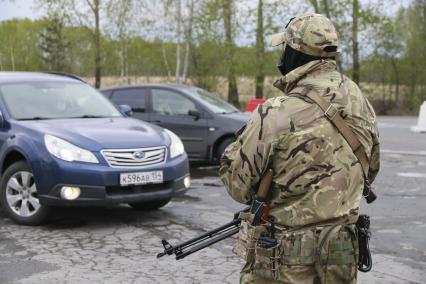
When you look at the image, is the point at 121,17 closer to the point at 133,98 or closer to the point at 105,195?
the point at 133,98

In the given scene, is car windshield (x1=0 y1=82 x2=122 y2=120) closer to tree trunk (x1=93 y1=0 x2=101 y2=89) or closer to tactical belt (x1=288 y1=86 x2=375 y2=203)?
tactical belt (x1=288 y1=86 x2=375 y2=203)

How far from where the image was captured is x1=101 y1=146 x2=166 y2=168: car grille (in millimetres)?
6070

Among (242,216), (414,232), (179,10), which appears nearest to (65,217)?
(414,232)

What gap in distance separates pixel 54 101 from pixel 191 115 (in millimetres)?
3524

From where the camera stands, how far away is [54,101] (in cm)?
721

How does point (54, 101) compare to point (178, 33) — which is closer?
point (54, 101)

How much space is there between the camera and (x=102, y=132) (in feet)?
20.9

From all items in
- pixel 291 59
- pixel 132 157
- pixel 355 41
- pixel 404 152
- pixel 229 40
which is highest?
pixel 229 40

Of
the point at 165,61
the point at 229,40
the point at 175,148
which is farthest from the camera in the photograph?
the point at 165,61

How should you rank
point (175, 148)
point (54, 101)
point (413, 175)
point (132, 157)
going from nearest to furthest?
1. point (132, 157)
2. point (175, 148)
3. point (54, 101)
4. point (413, 175)

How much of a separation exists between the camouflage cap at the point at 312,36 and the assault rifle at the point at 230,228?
512 millimetres

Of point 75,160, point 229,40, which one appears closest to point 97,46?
point 229,40

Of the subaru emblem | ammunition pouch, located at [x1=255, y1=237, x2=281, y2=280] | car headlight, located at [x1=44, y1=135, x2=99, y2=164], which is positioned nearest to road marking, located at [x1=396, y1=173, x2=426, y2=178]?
the subaru emblem

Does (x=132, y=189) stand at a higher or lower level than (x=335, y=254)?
lower
